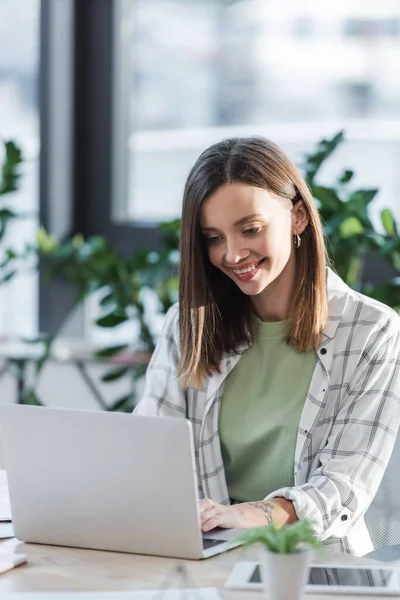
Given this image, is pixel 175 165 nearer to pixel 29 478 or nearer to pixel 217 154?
pixel 217 154

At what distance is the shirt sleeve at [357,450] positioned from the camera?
71.1 inches

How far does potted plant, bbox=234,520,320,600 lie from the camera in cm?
126

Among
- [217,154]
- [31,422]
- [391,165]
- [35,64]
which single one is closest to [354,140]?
[391,165]

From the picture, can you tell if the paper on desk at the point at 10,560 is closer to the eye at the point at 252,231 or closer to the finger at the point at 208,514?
the finger at the point at 208,514

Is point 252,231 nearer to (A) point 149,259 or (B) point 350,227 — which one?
(B) point 350,227

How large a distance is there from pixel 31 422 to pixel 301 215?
0.78 m

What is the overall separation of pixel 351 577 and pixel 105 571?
1.16 ft

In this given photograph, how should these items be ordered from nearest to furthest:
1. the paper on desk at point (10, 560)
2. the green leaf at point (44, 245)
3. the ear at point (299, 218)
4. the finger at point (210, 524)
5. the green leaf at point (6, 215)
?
the paper on desk at point (10, 560) < the finger at point (210, 524) < the ear at point (299, 218) < the green leaf at point (6, 215) < the green leaf at point (44, 245)

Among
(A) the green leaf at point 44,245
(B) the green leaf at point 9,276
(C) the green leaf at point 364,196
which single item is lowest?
(B) the green leaf at point 9,276

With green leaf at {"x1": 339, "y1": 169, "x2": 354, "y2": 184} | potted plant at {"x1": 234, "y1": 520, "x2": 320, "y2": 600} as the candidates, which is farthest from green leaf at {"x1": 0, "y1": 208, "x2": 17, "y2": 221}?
potted plant at {"x1": 234, "y1": 520, "x2": 320, "y2": 600}

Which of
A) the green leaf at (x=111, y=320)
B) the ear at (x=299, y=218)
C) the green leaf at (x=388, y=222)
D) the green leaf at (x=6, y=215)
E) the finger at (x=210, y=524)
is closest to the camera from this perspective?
the finger at (x=210, y=524)

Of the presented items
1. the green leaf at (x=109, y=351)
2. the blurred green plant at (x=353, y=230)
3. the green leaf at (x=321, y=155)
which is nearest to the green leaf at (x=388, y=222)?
the blurred green plant at (x=353, y=230)

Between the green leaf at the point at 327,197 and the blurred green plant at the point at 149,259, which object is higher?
the green leaf at the point at 327,197

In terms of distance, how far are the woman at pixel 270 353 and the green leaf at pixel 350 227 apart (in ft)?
2.04
